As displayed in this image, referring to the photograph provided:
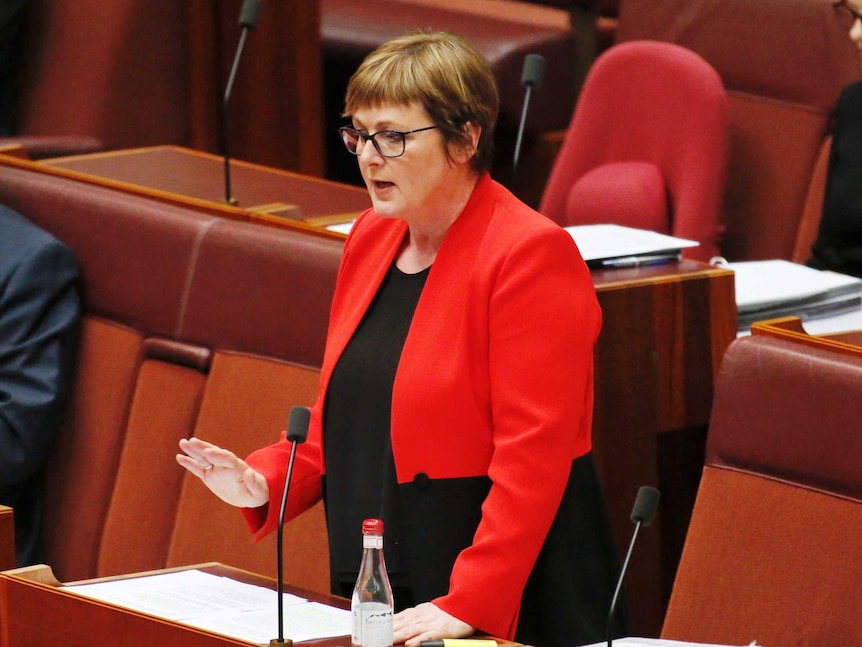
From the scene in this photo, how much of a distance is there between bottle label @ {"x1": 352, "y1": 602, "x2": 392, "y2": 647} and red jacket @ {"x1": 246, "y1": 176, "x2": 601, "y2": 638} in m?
0.12

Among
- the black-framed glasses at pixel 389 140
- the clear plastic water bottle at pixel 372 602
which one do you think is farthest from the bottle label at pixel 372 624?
the black-framed glasses at pixel 389 140

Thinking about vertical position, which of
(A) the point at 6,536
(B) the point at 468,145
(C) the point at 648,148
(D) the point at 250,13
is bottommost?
(A) the point at 6,536

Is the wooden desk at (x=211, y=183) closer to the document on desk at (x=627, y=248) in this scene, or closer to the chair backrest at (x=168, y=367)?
the chair backrest at (x=168, y=367)

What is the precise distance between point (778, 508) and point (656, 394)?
36cm

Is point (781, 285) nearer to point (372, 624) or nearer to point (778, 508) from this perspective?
point (778, 508)

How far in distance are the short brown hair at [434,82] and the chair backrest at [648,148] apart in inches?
60.9

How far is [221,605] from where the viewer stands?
1539 mm

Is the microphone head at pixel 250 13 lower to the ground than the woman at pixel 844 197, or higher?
higher

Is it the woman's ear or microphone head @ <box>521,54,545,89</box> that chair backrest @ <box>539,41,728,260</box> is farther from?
the woman's ear

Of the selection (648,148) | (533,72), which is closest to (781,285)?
(533,72)

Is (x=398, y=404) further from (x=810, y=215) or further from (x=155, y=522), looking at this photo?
(x=810, y=215)

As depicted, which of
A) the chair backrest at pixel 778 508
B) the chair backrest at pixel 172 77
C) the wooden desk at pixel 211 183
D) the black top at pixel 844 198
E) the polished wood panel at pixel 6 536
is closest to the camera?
the chair backrest at pixel 778 508

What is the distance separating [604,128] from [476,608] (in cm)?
201

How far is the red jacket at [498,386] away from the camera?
1.50 m
